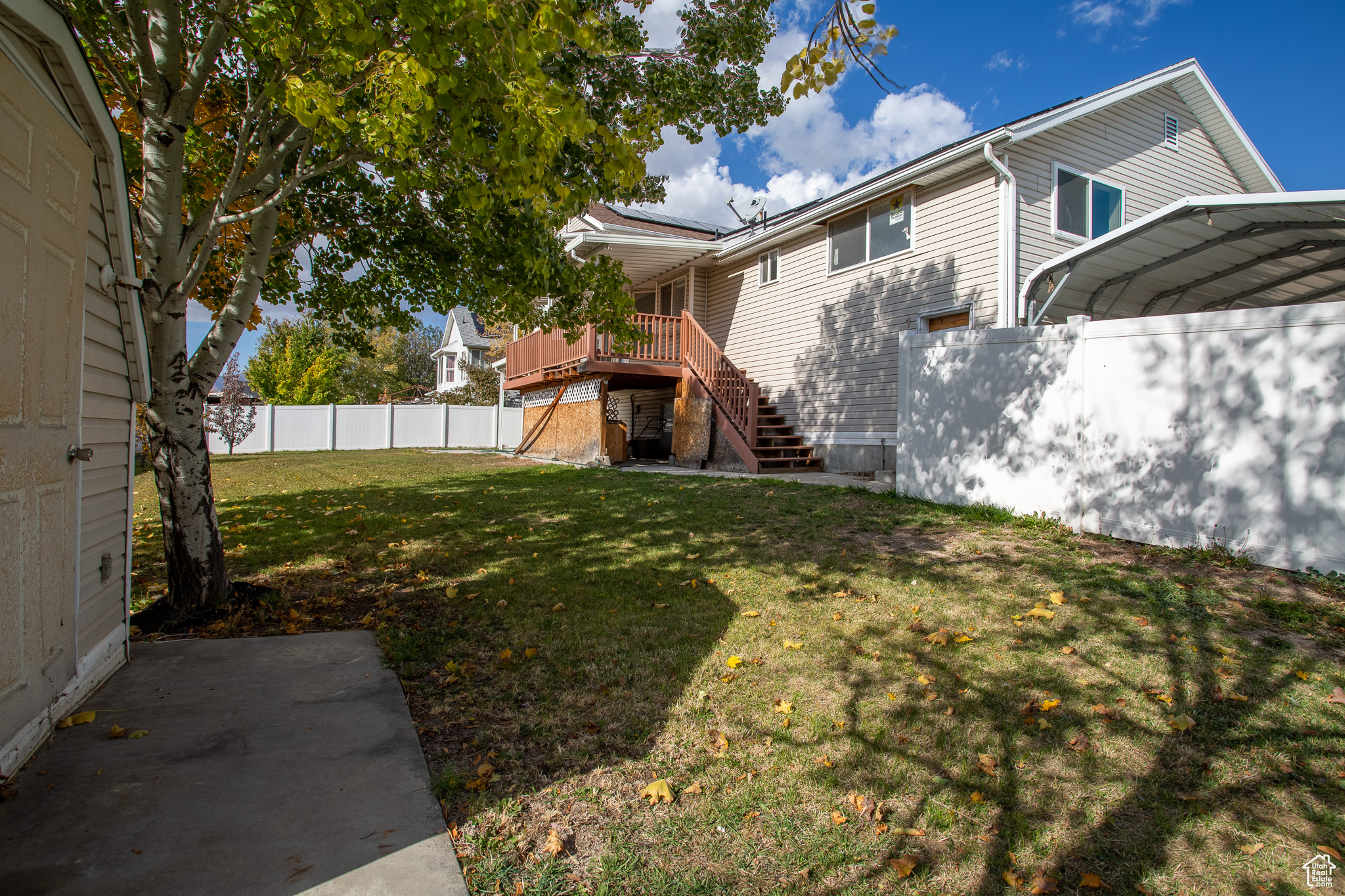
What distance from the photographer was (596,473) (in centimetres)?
1250

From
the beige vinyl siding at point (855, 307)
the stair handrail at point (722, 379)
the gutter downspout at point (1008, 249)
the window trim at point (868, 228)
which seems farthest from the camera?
the stair handrail at point (722, 379)

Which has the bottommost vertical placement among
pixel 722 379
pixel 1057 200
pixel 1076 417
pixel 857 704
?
pixel 857 704

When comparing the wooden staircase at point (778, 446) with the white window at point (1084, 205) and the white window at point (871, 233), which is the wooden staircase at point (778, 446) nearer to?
the white window at point (871, 233)

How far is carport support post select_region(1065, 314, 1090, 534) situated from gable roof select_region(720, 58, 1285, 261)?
5.07 metres

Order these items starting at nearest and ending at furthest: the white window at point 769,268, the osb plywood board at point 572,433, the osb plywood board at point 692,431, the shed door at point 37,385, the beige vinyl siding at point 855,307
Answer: the shed door at point 37,385
the beige vinyl siding at point 855,307
the osb plywood board at point 692,431
the white window at point 769,268
the osb plywood board at point 572,433

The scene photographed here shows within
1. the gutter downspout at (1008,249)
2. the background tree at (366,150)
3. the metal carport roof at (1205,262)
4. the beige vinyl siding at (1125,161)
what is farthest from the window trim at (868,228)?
the background tree at (366,150)

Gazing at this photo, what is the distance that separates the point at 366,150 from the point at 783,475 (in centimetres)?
856

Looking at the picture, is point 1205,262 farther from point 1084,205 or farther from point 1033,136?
point 1033,136

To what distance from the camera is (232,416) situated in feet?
72.3

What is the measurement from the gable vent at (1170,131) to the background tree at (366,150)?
882 centimetres

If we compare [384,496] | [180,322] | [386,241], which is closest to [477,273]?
[386,241]

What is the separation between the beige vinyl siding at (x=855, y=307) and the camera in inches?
431

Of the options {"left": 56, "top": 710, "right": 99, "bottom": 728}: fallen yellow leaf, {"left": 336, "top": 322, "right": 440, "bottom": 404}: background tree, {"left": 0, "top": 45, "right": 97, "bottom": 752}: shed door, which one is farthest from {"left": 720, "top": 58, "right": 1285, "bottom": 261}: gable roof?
{"left": 336, "top": 322, "right": 440, "bottom": 404}: background tree

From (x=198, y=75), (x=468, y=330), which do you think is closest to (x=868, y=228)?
(x=198, y=75)
